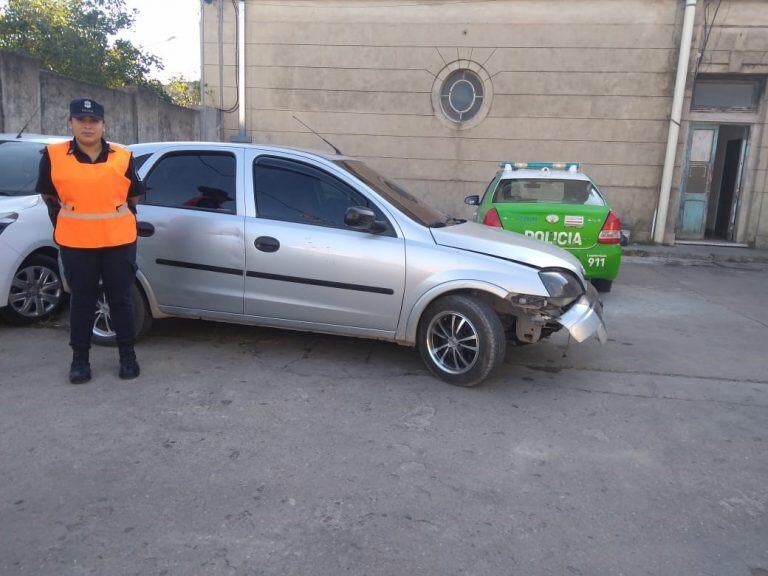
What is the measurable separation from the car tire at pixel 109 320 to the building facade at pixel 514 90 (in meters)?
8.94

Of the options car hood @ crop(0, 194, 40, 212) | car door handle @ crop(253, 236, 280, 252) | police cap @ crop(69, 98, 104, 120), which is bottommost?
car door handle @ crop(253, 236, 280, 252)

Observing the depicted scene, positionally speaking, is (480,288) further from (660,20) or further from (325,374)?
(660,20)

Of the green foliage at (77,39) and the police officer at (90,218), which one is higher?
the green foliage at (77,39)

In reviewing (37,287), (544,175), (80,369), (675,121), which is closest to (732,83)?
(675,121)

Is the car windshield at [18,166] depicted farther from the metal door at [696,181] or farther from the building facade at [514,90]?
the metal door at [696,181]

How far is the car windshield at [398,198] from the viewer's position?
488cm

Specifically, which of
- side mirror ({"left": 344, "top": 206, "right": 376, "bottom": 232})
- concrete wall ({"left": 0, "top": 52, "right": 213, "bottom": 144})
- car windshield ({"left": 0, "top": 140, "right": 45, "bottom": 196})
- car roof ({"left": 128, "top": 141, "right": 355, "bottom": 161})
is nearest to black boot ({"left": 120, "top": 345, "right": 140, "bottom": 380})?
car roof ({"left": 128, "top": 141, "right": 355, "bottom": 161})

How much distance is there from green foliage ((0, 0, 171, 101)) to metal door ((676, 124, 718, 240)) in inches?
477

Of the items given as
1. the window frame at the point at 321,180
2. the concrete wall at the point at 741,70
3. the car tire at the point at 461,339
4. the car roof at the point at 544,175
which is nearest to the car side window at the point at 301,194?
the window frame at the point at 321,180

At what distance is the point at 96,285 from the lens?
4367 millimetres

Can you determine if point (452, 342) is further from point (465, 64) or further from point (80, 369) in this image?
point (465, 64)

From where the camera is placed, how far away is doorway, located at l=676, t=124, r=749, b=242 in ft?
43.0

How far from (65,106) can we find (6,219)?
4983mm

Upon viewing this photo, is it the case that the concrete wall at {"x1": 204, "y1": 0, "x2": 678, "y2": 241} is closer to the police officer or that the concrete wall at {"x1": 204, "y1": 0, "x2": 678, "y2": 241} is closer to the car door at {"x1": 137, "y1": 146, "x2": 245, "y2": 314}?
the car door at {"x1": 137, "y1": 146, "x2": 245, "y2": 314}
